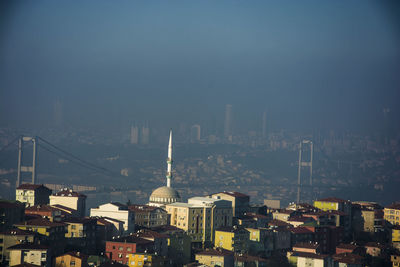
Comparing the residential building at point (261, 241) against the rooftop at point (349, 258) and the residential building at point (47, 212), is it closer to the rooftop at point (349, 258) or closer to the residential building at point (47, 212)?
the rooftop at point (349, 258)

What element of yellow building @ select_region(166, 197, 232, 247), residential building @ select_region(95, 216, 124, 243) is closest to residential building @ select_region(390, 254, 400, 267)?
A: yellow building @ select_region(166, 197, 232, 247)

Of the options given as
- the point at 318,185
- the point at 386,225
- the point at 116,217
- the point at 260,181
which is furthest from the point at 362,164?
the point at 116,217

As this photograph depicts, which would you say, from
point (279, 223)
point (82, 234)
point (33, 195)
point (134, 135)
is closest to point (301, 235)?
point (279, 223)

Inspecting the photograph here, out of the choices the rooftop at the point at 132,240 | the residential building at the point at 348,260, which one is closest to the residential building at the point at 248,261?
the residential building at the point at 348,260

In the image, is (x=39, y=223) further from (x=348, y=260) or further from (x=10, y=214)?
(x=348, y=260)

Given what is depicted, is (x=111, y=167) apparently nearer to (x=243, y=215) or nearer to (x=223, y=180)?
(x=223, y=180)
